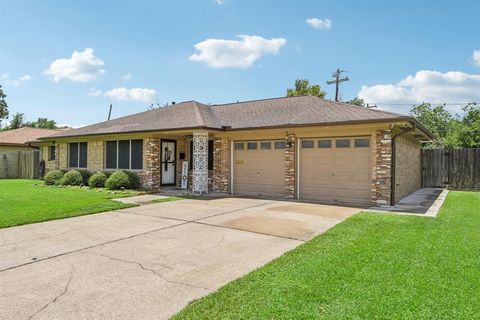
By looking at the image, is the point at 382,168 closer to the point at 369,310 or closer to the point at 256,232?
the point at 256,232

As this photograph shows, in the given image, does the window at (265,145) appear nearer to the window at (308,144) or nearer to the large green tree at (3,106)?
the window at (308,144)

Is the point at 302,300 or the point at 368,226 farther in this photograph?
the point at 368,226

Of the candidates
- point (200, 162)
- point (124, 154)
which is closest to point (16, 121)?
point (124, 154)

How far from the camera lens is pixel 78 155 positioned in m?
18.3

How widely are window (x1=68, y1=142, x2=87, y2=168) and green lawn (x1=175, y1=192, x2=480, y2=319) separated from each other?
15.4 m

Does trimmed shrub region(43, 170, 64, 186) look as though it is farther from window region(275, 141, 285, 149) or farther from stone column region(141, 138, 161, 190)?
window region(275, 141, 285, 149)

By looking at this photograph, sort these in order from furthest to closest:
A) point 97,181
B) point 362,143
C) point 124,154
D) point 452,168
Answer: point 452,168, point 124,154, point 97,181, point 362,143

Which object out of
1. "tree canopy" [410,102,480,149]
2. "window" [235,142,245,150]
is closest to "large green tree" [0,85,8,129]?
"window" [235,142,245,150]

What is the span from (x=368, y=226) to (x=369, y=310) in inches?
164

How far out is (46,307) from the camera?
3.40 m

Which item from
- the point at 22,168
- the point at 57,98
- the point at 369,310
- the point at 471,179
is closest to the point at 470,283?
the point at 369,310

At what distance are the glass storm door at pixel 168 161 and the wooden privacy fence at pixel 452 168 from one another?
1275cm

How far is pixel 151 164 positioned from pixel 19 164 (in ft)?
48.5

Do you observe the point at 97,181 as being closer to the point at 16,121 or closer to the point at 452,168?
the point at 452,168
